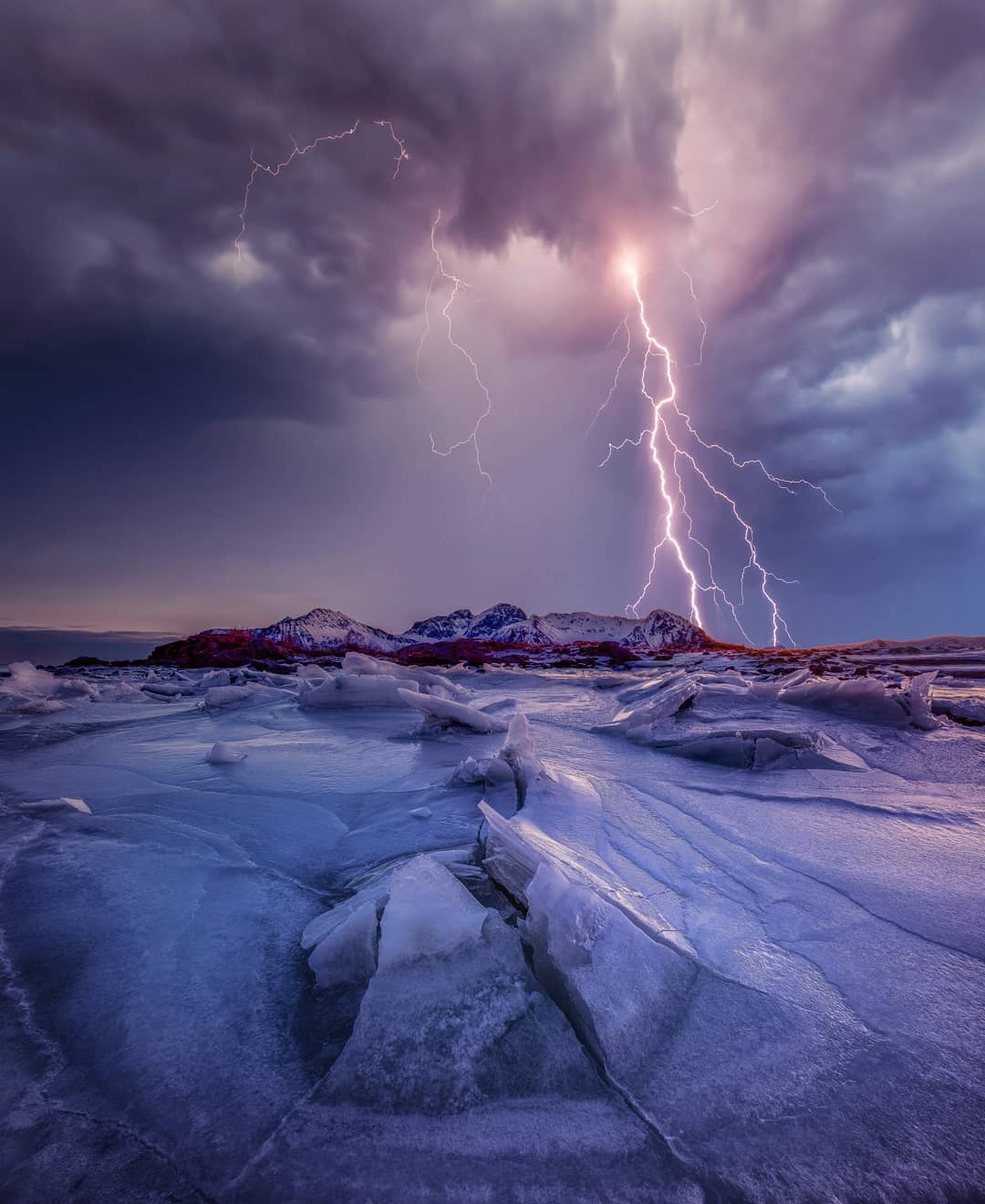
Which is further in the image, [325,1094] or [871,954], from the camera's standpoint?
[871,954]

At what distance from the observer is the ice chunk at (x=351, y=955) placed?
104 cm

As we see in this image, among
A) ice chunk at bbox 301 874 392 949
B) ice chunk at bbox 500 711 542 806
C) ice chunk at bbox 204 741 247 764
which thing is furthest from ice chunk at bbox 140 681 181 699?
ice chunk at bbox 301 874 392 949

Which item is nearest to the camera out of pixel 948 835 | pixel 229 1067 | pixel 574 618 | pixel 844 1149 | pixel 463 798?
pixel 844 1149

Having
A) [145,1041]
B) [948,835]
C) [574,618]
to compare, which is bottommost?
[145,1041]

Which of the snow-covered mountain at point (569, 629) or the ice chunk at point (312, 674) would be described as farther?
the snow-covered mountain at point (569, 629)

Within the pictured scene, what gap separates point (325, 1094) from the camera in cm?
78

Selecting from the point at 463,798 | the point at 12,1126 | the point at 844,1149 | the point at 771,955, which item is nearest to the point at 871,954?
the point at 771,955

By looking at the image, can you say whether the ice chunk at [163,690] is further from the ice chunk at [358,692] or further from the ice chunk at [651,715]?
A: the ice chunk at [651,715]

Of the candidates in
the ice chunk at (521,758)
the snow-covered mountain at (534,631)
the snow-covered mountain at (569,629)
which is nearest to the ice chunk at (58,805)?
the ice chunk at (521,758)

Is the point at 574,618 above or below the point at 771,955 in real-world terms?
above

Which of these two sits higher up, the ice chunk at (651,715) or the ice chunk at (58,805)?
the ice chunk at (651,715)

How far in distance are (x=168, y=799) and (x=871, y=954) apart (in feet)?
8.66

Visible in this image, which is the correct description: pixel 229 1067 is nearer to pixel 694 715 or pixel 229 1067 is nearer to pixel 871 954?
pixel 871 954

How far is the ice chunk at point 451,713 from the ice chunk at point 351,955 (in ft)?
8.33
